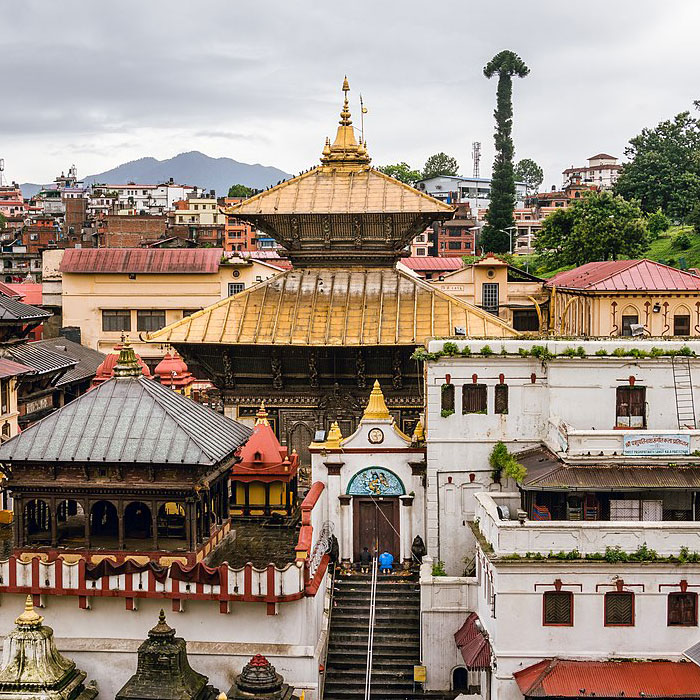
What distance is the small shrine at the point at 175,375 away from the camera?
5378 centimetres

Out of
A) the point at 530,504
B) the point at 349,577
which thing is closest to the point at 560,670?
the point at 530,504

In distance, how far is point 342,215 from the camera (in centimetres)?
4247

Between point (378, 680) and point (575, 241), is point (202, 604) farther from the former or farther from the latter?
point (575, 241)

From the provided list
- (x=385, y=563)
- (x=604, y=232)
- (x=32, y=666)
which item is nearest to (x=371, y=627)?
(x=385, y=563)

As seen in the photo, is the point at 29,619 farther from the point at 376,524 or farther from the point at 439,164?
the point at 439,164

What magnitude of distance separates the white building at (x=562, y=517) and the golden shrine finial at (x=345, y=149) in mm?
13706

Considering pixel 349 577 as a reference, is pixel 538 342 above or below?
above

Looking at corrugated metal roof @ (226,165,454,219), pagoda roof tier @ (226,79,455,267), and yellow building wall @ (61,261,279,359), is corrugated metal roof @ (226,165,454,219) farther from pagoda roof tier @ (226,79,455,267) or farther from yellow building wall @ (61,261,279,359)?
yellow building wall @ (61,261,279,359)

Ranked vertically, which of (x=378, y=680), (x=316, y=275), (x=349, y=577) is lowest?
(x=378, y=680)

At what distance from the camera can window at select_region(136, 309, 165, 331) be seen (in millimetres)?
77938

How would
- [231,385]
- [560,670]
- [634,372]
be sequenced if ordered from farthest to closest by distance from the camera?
1. [231,385]
2. [634,372]
3. [560,670]

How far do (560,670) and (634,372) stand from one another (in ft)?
→ 32.0

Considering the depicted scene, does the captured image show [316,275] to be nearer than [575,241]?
Yes

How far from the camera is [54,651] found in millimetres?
27812
